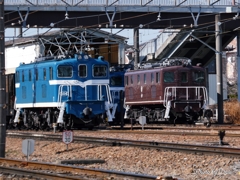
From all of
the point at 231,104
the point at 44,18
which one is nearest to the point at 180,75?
the point at 231,104

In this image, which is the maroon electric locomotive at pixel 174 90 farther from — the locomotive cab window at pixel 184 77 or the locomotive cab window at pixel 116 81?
the locomotive cab window at pixel 116 81

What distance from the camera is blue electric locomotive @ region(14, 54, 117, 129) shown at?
2791 centimetres

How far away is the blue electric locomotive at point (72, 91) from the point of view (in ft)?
91.6

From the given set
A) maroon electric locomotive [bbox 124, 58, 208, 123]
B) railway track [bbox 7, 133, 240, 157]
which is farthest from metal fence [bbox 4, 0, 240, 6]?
railway track [bbox 7, 133, 240, 157]

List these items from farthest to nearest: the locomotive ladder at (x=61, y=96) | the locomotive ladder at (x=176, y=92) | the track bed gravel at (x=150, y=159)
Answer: the locomotive ladder at (x=176, y=92) → the locomotive ladder at (x=61, y=96) → the track bed gravel at (x=150, y=159)

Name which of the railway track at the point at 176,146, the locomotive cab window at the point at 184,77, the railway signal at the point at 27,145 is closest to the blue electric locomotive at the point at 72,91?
the railway track at the point at 176,146

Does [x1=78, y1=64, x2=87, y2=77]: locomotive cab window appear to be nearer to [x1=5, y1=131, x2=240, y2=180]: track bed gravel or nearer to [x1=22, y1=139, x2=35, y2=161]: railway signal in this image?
[x1=5, y1=131, x2=240, y2=180]: track bed gravel

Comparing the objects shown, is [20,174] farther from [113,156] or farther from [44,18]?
[44,18]

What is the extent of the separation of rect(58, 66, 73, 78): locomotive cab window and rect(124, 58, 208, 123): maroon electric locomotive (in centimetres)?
677

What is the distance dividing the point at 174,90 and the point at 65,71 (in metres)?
7.54

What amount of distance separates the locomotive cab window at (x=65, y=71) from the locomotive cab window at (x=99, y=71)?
1.12m

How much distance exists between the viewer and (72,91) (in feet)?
92.4

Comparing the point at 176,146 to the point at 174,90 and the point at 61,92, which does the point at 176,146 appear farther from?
the point at 174,90

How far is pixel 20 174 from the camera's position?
13602 millimetres
